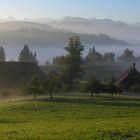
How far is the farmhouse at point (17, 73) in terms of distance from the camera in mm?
87688

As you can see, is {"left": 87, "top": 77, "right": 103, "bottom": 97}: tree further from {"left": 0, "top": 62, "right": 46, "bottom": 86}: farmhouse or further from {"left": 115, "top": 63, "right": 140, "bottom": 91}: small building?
{"left": 115, "top": 63, "right": 140, "bottom": 91}: small building

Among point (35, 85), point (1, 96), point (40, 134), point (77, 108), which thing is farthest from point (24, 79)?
point (40, 134)

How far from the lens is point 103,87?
70000mm

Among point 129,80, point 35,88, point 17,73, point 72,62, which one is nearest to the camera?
point 35,88

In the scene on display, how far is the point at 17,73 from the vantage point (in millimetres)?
91125

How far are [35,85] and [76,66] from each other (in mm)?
28541

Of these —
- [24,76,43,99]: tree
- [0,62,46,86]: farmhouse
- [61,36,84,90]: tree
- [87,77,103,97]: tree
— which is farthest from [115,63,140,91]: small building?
[24,76,43,99]: tree

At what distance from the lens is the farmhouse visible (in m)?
87.7

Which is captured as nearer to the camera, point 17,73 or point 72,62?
point 17,73

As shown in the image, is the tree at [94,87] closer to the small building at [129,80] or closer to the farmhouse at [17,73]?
the farmhouse at [17,73]

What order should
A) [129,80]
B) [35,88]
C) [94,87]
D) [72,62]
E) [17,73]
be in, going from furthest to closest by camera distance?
[72,62], [129,80], [17,73], [94,87], [35,88]

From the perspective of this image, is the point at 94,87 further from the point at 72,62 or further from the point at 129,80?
the point at 72,62

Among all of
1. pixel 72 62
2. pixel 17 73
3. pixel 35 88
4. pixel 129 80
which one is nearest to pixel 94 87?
pixel 35 88

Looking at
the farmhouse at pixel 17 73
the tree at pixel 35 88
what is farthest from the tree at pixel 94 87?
the farmhouse at pixel 17 73
